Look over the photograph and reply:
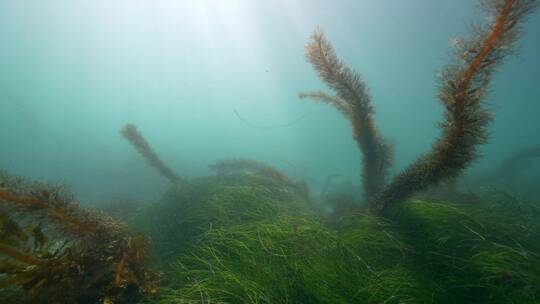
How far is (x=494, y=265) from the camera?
7.49 ft

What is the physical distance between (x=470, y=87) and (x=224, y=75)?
138m

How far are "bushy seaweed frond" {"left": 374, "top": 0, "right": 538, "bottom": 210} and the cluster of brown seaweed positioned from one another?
3329 mm

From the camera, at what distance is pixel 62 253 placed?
2.15 m

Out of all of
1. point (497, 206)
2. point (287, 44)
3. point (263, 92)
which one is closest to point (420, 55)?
point (287, 44)

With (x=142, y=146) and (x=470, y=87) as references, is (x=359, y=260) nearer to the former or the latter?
(x=470, y=87)

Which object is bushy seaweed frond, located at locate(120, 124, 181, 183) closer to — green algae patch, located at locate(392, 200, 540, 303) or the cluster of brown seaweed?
the cluster of brown seaweed

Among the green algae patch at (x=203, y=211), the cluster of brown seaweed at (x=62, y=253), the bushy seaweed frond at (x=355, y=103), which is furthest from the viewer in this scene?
the green algae patch at (x=203, y=211)

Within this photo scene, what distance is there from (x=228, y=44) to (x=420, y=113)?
79.4 metres

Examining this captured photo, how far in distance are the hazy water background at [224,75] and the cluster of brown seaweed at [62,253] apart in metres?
3.76

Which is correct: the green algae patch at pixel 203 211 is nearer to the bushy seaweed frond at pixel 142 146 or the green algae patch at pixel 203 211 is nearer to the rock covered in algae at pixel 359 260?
the rock covered in algae at pixel 359 260

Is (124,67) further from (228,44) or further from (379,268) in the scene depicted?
(379,268)

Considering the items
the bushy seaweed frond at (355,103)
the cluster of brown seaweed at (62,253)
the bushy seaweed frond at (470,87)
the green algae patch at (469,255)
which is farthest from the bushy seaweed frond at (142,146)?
the bushy seaweed frond at (470,87)

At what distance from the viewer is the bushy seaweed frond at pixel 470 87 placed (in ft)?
7.09

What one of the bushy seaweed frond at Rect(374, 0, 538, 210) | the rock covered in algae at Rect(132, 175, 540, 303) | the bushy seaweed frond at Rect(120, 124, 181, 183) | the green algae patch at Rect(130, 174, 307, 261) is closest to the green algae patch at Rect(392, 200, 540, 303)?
the rock covered in algae at Rect(132, 175, 540, 303)
